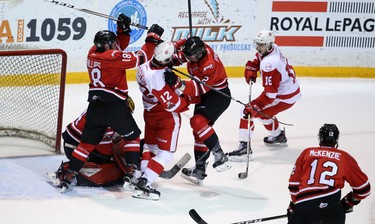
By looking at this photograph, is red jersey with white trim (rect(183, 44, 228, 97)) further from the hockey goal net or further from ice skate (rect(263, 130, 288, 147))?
ice skate (rect(263, 130, 288, 147))

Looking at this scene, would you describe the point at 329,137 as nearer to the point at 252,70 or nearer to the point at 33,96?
the point at 252,70

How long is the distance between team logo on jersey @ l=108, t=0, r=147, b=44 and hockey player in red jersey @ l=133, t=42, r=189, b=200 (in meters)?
2.61

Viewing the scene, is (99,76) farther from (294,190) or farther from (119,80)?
(294,190)

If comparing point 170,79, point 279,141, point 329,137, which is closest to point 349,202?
point 329,137

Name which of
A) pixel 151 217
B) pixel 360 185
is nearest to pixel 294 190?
pixel 360 185

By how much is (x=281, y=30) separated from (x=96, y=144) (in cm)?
376

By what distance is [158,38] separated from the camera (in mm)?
5949

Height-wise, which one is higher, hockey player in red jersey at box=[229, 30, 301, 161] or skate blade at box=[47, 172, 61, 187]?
hockey player in red jersey at box=[229, 30, 301, 161]

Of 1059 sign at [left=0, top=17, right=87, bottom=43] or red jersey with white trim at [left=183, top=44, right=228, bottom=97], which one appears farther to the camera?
1059 sign at [left=0, top=17, right=87, bottom=43]

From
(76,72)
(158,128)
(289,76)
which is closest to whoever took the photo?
(158,128)

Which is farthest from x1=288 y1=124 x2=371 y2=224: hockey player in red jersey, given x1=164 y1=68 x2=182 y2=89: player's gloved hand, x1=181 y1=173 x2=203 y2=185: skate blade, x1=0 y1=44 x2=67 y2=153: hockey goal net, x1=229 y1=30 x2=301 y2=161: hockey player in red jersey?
x1=0 y1=44 x2=67 y2=153: hockey goal net

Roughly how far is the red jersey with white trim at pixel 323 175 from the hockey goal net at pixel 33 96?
2.55 meters

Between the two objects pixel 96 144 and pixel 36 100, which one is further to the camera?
pixel 36 100

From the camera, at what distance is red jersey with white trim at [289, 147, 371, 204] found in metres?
4.43
